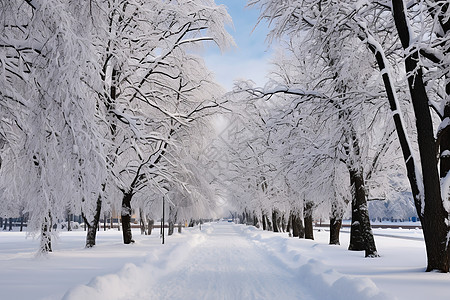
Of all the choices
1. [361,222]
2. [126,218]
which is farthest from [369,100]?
[126,218]

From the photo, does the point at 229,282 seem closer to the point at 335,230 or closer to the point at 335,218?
the point at 335,218

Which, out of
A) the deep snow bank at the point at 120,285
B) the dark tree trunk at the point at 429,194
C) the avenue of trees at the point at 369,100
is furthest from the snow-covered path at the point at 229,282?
the avenue of trees at the point at 369,100

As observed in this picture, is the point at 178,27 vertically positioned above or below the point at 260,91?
above

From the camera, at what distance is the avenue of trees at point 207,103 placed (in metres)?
6.73

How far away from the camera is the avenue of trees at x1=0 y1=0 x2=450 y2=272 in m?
6.73

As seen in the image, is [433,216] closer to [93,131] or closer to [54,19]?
[93,131]

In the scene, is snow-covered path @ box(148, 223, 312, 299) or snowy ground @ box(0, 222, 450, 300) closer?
snowy ground @ box(0, 222, 450, 300)

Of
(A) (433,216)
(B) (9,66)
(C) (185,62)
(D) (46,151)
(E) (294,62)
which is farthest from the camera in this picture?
(E) (294,62)

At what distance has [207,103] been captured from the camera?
19328 millimetres

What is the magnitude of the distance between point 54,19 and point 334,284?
6875 millimetres

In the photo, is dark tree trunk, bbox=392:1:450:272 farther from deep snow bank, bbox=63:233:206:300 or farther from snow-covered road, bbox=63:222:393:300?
deep snow bank, bbox=63:233:206:300

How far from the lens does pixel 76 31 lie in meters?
7.26

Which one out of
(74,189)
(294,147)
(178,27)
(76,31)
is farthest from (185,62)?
(74,189)

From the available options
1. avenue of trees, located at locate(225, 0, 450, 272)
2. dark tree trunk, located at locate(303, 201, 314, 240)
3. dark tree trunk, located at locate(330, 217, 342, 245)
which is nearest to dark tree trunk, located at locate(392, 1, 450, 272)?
avenue of trees, located at locate(225, 0, 450, 272)
